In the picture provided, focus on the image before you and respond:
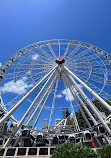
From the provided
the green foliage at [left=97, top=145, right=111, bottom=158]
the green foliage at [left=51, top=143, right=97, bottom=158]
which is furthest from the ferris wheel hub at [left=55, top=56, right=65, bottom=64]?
the green foliage at [left=97, top=145, right=111, bottom=158]

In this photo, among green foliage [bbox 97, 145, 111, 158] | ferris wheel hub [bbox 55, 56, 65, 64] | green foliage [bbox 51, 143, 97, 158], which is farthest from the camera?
ferris wheel hub [bbox 55, 56, 65, 64]

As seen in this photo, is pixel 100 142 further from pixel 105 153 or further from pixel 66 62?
pixel 66 62

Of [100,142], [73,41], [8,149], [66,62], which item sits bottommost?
[8,149]

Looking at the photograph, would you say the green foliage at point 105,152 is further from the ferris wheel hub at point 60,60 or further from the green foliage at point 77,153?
the ferris wheel hub at point 60,60

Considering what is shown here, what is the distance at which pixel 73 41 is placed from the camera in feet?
92.1

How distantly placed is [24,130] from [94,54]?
20.1 m

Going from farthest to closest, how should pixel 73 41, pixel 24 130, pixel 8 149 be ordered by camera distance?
pixel 73 41 → pixel 24 130 → pixel 8 149

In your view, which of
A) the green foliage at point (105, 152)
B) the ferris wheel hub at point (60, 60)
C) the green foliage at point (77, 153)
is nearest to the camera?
the green foliage at point (77, 153)

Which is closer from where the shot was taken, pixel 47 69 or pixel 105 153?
pixel 105 153

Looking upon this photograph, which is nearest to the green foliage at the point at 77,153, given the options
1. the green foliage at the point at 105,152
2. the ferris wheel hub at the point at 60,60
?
the green foliage at the point at 105,152

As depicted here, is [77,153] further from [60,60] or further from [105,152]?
[60,60]

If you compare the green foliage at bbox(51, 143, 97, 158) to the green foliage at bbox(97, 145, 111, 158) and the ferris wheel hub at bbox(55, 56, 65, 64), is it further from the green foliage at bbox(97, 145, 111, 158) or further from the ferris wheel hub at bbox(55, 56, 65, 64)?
the ferris wheel hub at bbox(55, 56, 65, 64)

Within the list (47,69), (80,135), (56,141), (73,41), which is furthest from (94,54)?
(56,141)

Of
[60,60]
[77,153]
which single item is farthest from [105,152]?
[60,60]
